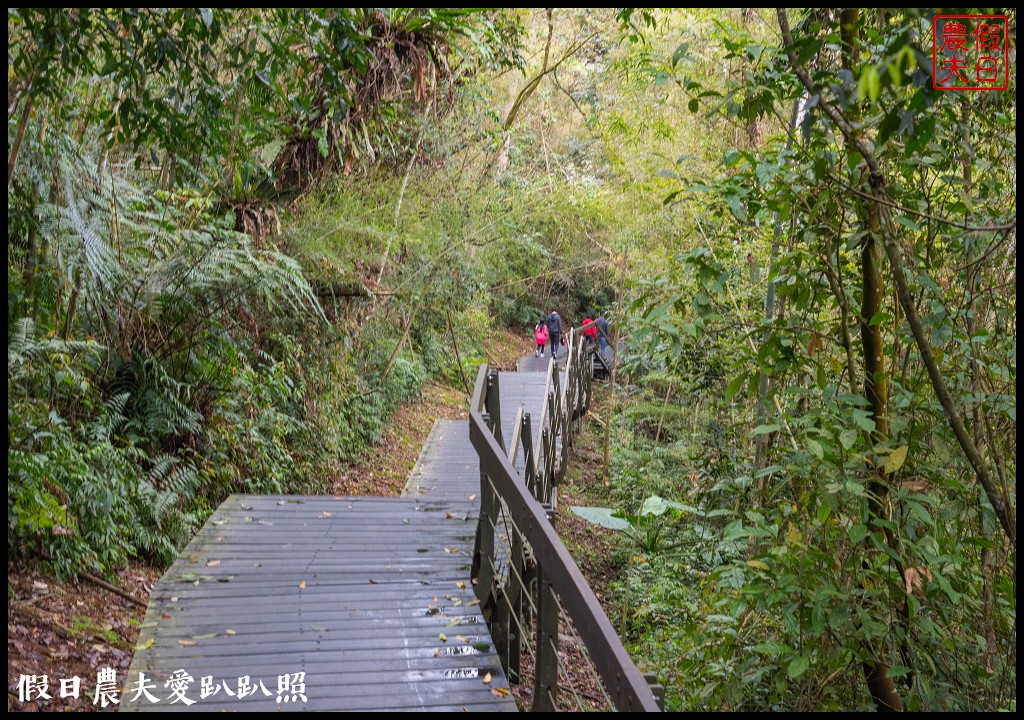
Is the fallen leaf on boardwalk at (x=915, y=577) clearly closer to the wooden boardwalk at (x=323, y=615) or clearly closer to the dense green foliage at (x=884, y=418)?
the dense green foliage at (x=884, y=418)

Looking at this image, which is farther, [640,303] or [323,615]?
[323,615]

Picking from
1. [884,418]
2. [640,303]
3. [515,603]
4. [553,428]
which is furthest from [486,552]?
[553,428]

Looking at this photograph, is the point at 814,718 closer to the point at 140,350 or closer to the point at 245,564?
the point at 245,564

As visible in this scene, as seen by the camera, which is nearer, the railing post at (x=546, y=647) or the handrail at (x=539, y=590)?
the handrail at (x=539, y=590)

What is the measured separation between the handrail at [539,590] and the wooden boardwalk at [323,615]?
222 millimetres

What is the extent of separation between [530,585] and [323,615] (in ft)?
4.89

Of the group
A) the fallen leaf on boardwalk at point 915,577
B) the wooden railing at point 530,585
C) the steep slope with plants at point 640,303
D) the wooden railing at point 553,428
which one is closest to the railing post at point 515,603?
the wooden railing at point 530,585

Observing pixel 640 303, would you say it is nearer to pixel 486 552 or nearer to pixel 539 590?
pixel 539 590

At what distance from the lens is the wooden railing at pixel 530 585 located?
2430 millimetres

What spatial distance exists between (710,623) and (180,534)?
140 inches

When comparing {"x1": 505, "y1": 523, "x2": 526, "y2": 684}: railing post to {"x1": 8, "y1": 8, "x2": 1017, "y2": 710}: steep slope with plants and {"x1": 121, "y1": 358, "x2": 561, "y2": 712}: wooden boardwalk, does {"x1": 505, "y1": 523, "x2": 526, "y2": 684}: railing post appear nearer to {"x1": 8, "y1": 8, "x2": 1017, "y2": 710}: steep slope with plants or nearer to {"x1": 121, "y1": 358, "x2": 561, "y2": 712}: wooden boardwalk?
{"x1": 121, "y1": 358, "x2": 561, "y2": 712}: wooden boardwalk

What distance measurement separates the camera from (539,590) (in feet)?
10.5

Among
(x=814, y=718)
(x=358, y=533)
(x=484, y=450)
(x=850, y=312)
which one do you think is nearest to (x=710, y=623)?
(x=814, y=718)

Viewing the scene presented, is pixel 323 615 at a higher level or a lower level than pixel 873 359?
lower
